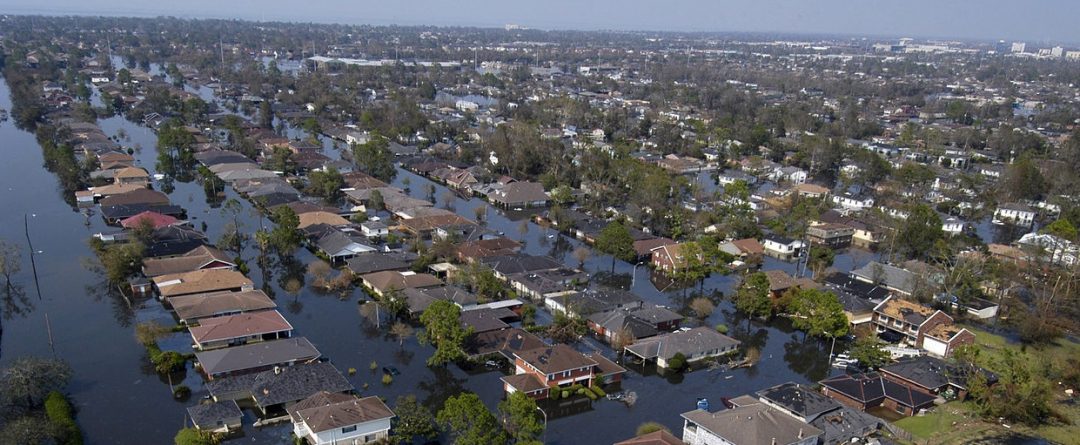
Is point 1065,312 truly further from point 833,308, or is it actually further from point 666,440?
point 666,440

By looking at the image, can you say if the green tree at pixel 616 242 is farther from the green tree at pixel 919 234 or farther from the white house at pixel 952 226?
the white house at pixel 952 226

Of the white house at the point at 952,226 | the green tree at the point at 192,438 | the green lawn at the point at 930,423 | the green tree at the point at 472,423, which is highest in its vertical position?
the green tree at the point at 472,423

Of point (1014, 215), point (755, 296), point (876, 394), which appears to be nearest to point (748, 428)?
point (876, 394)

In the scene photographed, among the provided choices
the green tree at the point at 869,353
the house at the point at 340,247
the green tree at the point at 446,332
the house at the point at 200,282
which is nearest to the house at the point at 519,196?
the house at the point at 340,247

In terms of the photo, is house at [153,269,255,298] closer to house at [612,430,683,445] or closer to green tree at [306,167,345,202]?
green tree at [306,167,345,202]

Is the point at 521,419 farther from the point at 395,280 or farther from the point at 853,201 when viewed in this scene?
the point at 853,201

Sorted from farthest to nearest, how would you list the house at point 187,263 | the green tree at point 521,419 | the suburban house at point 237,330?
the house at point 187,263 → the suburban house at point 237,330 → the green tree at point 521,419
